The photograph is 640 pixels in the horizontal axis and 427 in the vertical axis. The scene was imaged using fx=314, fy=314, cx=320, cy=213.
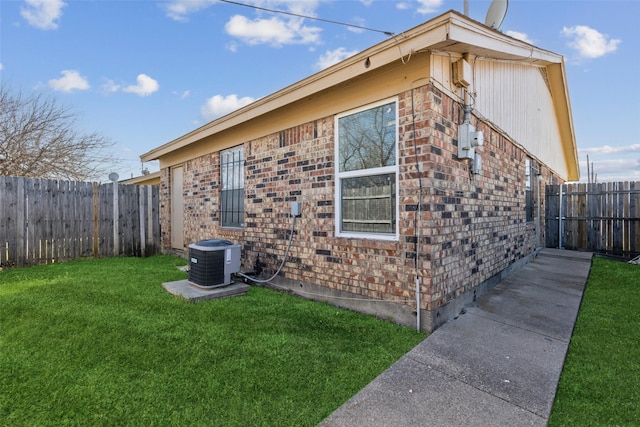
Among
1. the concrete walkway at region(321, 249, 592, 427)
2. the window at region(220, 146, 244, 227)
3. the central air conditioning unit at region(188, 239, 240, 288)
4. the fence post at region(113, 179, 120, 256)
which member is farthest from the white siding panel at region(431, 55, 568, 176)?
the fence post at region(113, 179, 120, 256)

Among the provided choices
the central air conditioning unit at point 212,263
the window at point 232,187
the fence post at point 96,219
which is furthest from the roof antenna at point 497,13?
the fence post at point 96,219

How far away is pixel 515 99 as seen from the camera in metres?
6.53

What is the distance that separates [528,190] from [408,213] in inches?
219

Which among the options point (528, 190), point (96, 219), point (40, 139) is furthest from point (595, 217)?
point (40, 139)

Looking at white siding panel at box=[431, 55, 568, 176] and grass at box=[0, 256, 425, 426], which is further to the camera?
white siding panel at box=[431, 55, 568, 176]

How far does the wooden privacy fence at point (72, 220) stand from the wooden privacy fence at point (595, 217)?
11.6 metres

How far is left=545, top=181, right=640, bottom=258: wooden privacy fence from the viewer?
26.0 ft

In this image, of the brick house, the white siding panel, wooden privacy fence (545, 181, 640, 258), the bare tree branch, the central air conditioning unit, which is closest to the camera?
the brick house

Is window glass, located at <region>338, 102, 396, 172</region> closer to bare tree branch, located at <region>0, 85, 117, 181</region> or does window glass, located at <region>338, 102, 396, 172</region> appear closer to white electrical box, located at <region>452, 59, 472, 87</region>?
white electrical box, located at <region>452, 59, 472, 87</region>

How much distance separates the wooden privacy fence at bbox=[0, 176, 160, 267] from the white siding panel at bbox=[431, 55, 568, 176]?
840 cm

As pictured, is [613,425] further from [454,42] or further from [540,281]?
[540,281]

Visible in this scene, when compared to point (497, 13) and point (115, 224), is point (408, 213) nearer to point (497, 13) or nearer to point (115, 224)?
point (497, 13)

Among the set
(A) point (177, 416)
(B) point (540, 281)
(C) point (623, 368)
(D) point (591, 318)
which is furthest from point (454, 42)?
(B) point (540, 281)

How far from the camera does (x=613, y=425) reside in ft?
6.38
